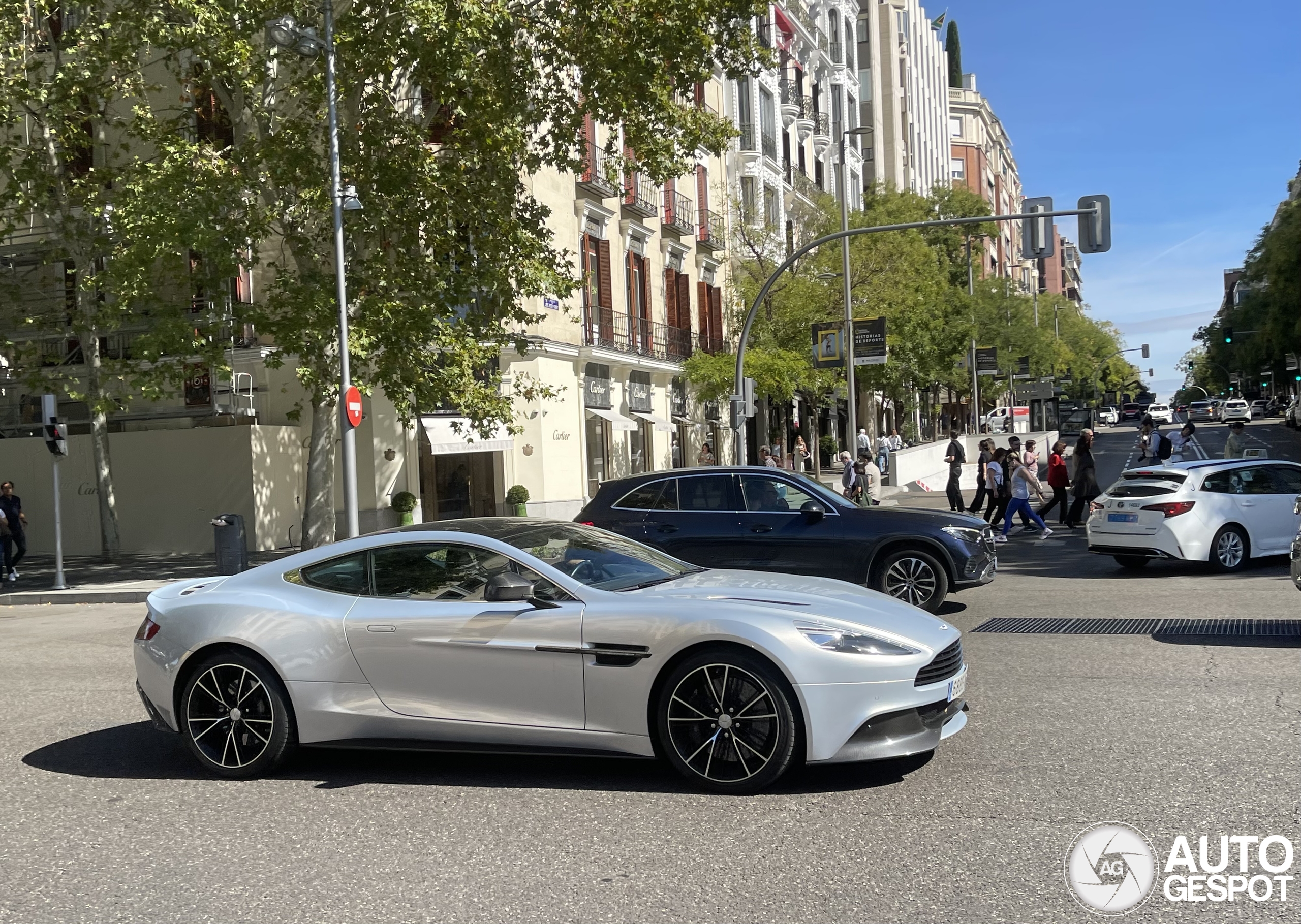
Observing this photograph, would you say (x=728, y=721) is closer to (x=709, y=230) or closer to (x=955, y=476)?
(x=955, y=476)

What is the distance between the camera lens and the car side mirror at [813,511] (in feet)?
41.3

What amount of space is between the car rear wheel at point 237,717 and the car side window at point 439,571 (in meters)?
0.79

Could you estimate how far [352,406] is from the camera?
64.7 ft

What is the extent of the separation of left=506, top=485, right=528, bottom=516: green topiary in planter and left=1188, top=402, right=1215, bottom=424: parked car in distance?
86.1 m

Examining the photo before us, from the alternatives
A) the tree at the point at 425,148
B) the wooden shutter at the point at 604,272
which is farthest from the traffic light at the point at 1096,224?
the wooden shutter at the point at 604,272

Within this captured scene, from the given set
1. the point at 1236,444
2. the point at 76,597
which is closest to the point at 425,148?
the point at 76,597

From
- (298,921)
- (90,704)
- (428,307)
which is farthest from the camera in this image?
(428,307)

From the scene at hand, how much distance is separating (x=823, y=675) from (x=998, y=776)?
1.08m

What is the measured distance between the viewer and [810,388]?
45562 millimetres

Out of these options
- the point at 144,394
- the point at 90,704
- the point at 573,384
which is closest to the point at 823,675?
the point at 90,704

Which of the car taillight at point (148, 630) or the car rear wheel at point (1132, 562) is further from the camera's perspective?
the car rear wheel at point (1132, 562)

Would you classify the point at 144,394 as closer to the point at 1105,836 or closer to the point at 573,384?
the point at 573,384

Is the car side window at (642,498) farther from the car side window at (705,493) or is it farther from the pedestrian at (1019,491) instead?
the pedestrian at (1019,491)

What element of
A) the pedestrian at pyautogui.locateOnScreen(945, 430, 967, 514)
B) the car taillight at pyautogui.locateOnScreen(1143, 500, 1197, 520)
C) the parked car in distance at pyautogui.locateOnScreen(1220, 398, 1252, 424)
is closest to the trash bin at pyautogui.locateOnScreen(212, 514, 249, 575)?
the car taillight at pyautogui.locateOnScreen(1143, 500, 1197, 520)
